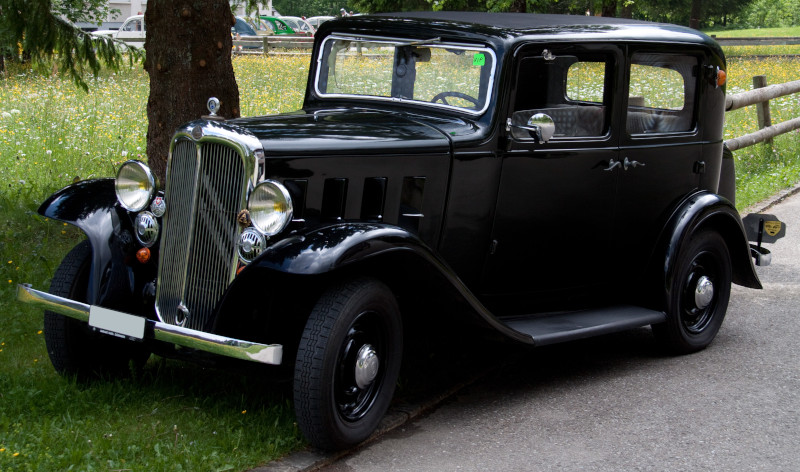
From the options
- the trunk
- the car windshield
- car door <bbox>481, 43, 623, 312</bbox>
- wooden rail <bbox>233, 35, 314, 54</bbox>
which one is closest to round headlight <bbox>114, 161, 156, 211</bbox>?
the car windshield

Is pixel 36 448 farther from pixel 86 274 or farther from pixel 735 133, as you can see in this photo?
pixel 735 133

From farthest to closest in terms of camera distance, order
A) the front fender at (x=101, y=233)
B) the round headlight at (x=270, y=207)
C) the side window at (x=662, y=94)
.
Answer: the side window at (x=662, y=94) < the front fender at (x=101, y=233) < the round headlight at (x=270, y=207)

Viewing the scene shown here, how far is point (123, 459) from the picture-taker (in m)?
3.33

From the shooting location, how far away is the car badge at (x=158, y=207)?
3.97 m

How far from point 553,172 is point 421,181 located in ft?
2.72

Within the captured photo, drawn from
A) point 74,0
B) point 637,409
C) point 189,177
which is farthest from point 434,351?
point 74,0

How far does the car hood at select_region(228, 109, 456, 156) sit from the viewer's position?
376cm

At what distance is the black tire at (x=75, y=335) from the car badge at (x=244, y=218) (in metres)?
0.90

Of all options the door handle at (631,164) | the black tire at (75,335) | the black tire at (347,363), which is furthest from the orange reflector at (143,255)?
the door handle at (631,164)

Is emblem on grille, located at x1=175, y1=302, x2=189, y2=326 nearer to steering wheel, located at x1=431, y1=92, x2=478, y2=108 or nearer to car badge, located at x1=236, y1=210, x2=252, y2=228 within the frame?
car badge, located at x1=236, y1=210, x2=252, y2=228

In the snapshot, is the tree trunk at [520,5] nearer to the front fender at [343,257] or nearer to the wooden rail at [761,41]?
the front fender at [343,257]

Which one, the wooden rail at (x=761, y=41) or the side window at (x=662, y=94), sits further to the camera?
the wooden rail at (x=761, y=41)

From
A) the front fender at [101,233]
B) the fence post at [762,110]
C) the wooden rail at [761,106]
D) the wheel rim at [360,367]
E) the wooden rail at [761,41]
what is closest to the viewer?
the wheel rim at [360,367]

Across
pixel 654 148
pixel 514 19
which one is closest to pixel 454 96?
pixel 514 19
